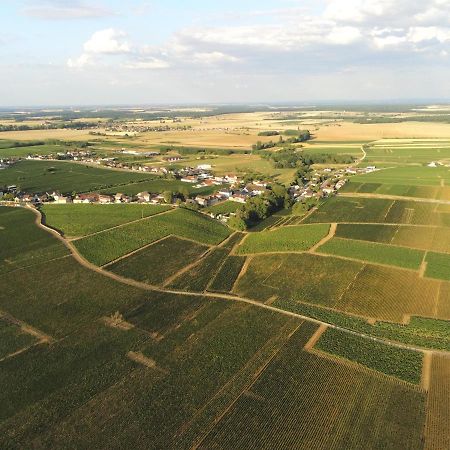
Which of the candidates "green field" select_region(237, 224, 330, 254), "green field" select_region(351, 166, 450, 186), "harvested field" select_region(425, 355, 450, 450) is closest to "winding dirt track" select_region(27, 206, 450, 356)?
"harvested field" select_region(425, 355, 450, 450)

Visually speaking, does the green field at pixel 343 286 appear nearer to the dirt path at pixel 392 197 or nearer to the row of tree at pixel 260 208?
the row of tree at pixel 260 208

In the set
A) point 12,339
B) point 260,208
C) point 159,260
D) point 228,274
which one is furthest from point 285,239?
point 12,339

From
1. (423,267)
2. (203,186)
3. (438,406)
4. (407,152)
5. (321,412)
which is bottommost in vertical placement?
(321,412)

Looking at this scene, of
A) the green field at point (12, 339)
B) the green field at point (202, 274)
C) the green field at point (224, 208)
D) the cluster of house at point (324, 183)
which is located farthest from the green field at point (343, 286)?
the cluster of house at point (324, 183)

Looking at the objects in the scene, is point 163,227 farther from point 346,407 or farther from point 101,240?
point 346,407

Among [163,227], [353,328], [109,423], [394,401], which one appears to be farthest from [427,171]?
[109,423]

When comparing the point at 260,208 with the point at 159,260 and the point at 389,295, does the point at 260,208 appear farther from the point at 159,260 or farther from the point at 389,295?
the point at 389,295

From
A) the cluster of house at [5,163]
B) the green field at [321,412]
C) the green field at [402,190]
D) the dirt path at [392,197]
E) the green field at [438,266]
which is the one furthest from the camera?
the cluster of house at [5,163]
